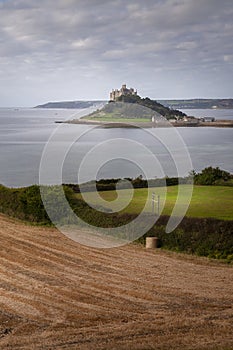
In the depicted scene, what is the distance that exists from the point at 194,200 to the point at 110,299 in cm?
687

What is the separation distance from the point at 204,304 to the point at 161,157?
34545mm

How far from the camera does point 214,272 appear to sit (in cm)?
937

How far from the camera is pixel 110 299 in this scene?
7871mm

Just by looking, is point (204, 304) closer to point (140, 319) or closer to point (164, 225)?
point (140, 319)

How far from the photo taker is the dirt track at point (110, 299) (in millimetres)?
6391

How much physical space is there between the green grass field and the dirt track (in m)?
2.04

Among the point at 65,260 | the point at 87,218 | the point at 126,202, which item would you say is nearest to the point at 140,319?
the point at 65,260

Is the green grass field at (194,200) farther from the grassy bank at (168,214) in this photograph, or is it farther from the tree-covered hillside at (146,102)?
the tree-covered hillside at (146,102)

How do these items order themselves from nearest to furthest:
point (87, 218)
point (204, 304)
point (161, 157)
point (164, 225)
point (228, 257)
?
point (204, 304), point (228, 257), point (164, 225), point (87, 218), point (161, 157)

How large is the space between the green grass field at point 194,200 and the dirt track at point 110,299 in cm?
204

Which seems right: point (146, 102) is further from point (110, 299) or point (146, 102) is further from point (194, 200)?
point (110, 299)

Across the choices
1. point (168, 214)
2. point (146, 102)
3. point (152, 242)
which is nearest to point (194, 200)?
point (168, 214)

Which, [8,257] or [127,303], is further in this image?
[8,257]

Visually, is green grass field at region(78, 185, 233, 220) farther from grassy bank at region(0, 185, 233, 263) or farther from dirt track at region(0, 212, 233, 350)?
dirt track at region(0, 212, 233, 350)
